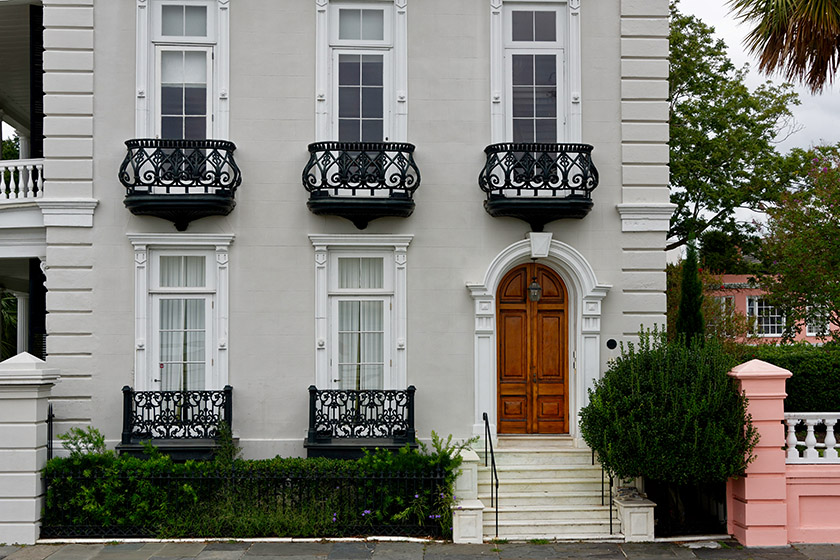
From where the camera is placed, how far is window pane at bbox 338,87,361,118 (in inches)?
520

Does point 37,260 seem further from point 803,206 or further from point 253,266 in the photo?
point 803,206

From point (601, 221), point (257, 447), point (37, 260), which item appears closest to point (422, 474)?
point (257, 447)

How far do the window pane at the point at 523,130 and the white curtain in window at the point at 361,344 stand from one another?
350cm

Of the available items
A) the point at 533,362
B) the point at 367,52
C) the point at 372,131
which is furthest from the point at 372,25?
the point at 533,362

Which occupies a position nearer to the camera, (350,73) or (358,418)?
(358,418)

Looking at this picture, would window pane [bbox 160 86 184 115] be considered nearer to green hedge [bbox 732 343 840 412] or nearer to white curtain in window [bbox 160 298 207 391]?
white curtain in window [bbox 160 298 207 391]

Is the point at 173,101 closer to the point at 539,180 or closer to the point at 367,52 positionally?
the point at 367,52

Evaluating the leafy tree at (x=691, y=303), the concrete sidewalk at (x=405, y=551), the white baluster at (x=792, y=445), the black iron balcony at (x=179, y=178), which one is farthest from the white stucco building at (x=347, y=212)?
the white baluster at (x=792, y=445)

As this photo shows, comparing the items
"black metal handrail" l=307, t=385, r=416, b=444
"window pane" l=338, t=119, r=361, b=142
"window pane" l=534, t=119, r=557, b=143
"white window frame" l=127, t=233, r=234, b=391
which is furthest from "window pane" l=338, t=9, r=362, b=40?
"black metal handrail" l=307, t=385, r=416, b=444

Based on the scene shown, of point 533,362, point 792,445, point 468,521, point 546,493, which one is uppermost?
point 533,362

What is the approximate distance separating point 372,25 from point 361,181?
9.01 ft

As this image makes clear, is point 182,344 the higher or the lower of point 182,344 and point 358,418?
the higher

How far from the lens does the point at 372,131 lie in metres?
13.2

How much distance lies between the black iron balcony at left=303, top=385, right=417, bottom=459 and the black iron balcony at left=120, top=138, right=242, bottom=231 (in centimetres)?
329
